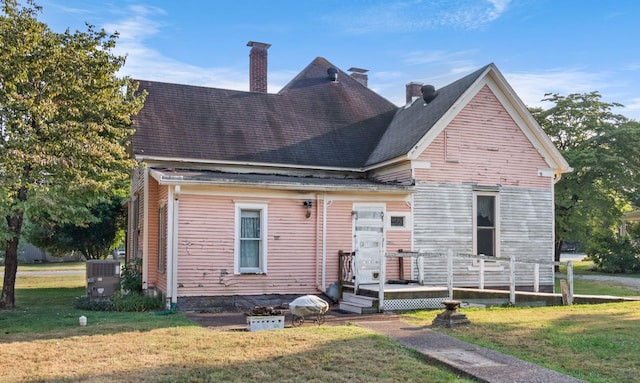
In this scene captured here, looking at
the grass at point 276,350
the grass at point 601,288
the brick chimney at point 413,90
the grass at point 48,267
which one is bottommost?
the grass at point 48,267

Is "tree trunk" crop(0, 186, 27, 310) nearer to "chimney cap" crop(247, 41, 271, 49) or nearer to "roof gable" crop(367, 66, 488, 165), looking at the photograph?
"roof gable" crop(367, 66, 488, 165)

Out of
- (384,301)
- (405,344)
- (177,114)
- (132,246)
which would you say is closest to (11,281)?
(132,246)

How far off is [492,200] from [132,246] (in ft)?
40.6

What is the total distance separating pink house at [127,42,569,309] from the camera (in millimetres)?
15586

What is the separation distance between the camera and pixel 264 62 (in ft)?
78.0

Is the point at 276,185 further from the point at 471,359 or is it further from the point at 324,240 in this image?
the point at 471,359

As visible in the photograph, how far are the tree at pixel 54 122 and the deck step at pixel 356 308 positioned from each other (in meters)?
6.75

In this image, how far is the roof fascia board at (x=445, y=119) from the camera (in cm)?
1761

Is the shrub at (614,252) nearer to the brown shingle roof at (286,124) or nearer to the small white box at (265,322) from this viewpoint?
the brown shingle roof at (286,124)

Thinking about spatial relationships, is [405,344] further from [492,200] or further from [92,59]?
[92,59]

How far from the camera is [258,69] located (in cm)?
2369

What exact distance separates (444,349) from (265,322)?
11.5ft

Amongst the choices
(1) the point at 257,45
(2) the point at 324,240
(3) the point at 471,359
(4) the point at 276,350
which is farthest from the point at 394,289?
(1) the point at 257,45

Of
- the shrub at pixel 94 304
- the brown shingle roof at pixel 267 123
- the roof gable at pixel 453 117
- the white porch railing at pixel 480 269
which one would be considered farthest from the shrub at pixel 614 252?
the shrub at pixel 94 304
